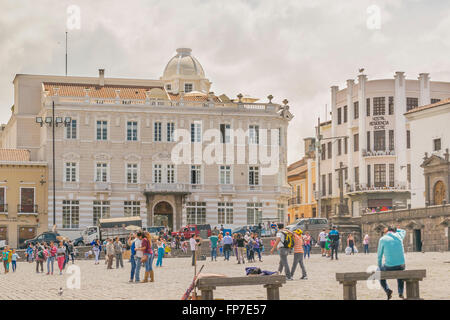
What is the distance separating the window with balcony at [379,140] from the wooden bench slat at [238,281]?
215 ft

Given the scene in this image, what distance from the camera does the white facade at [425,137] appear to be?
219ft

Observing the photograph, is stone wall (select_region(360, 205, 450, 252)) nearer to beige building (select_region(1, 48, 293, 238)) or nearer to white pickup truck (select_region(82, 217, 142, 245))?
beige building (select_region(1, 48, 293, 238))

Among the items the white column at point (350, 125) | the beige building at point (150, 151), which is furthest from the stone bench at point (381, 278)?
the white column at point (350, 125)

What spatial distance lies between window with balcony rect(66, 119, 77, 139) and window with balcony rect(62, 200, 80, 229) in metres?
5.29

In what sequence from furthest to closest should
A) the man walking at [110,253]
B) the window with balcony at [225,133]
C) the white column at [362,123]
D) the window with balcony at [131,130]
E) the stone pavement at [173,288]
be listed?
the white column at [362,123] < the window with balcony at [225,133] < the window with balcony at [131,130] < the man walking at [110,253] < the stone pavement at [173,288]

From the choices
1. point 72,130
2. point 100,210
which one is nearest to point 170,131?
point 72,130

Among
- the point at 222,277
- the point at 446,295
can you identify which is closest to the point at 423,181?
the point at 446,295

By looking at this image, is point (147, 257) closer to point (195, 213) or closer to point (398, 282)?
point (398, 282)

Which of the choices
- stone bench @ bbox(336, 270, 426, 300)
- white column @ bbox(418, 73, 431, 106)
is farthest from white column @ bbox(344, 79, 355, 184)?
stone bench @ bbox(336, 270, 426, 300)

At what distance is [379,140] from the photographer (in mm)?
82938

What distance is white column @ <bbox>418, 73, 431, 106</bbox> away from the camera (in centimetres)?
8194

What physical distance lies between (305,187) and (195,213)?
24.3 meters

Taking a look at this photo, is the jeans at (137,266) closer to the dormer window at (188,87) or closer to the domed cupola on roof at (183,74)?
the domed cupola on roof at (183,74)
